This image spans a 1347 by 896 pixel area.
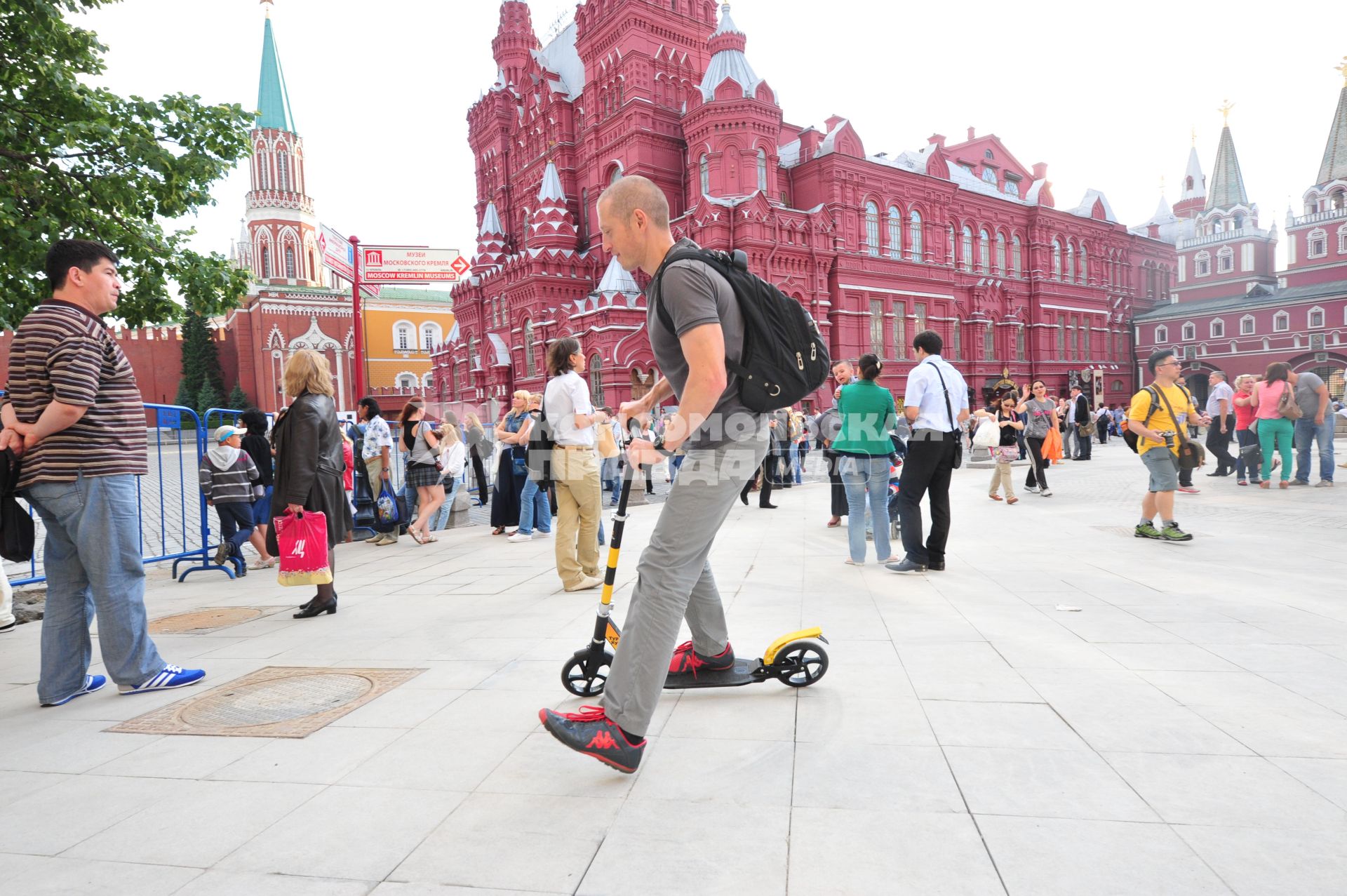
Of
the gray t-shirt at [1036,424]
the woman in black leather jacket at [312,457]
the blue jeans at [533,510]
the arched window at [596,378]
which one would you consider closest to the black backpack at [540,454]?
the blue jeans at [533,510]

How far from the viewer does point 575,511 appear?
6.10 meters

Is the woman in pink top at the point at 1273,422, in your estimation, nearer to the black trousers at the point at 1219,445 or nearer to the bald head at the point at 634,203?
the black trousers at the point at 1219,445

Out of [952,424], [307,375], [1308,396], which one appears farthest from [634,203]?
[1308,396]

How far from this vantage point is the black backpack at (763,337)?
2.77 m

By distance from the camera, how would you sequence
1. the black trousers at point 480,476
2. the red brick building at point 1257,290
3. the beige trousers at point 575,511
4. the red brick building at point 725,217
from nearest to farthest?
the beige trousers at point 575,511, the black trousers at point 480,476, the red brick building at point 725,217, the red brick building at point 1257,290

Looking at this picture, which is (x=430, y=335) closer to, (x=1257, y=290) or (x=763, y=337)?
(x=1257, y=290)

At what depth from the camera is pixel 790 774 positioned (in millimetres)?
2605

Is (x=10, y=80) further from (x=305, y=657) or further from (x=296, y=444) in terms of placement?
(x=305, y=657)

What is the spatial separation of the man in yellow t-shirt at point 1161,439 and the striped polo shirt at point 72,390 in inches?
322

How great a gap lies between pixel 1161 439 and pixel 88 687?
347 inches

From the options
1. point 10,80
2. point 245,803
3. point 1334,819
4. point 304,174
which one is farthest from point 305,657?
point 304,174

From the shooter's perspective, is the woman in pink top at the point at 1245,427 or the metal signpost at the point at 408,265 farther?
the metal signpost at the point at 408,265

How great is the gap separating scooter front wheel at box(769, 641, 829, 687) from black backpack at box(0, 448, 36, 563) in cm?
367

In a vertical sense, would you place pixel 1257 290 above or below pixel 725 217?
above
